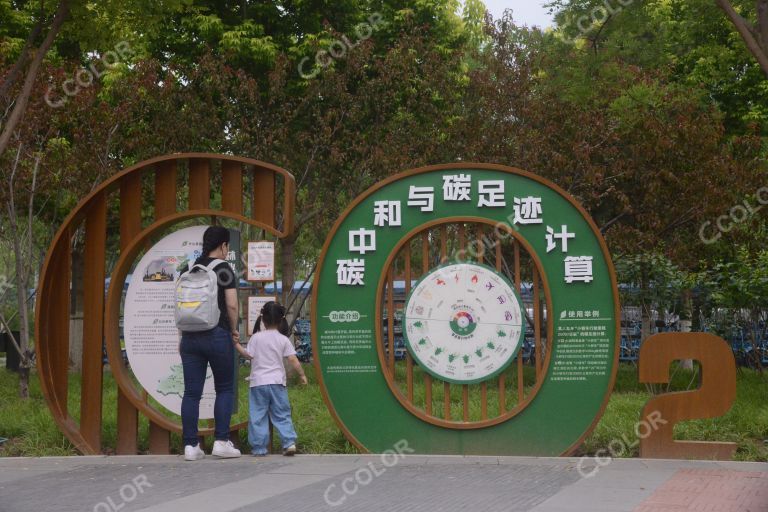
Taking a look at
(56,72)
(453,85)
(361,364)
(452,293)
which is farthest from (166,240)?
(453,85)

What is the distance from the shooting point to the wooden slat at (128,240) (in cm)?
815

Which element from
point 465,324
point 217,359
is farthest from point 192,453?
point 465,324

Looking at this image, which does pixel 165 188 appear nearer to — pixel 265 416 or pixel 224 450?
pixel 265 416

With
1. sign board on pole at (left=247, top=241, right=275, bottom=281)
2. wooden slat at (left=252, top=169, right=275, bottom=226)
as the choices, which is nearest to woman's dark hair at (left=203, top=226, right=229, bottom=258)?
sign board on pole at (left=247, top=241, right=275, bottom=281)

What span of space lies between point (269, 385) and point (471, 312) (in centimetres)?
176

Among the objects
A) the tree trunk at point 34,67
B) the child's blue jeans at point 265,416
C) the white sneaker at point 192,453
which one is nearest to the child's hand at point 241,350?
the child's blue jeans at point 265,416

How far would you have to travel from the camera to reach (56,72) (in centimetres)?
1402

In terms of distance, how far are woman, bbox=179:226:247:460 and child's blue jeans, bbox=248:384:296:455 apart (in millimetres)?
180

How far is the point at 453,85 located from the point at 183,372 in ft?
33.2

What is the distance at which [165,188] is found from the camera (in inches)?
330

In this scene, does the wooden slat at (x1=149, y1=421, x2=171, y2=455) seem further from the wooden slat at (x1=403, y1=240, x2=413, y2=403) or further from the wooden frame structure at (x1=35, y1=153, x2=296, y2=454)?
the wooden slat at (x1=403, y1=240, x2=413, y2=403)

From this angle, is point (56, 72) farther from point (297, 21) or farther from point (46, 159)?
point (297, 21)

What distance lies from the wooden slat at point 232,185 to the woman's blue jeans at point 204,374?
1229 mm

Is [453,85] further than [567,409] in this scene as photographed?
Yes
